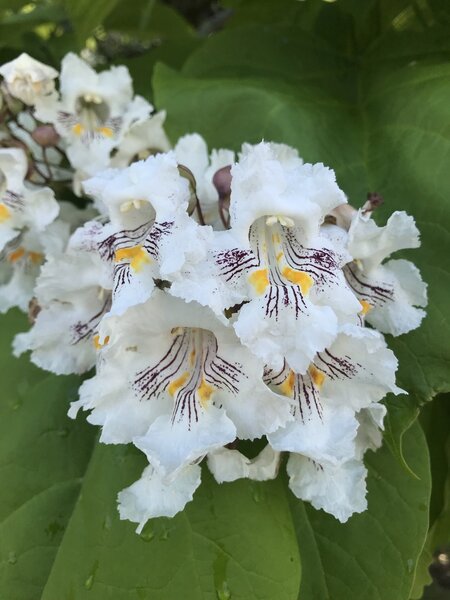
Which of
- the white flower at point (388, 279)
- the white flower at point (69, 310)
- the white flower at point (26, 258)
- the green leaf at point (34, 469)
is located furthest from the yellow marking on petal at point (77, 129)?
the white flower at point (388, 279)

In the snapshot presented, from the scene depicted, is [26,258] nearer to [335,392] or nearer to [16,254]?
[16,254]

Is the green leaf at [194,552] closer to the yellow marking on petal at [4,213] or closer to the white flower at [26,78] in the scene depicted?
the yellow marking on petal at [4,213]

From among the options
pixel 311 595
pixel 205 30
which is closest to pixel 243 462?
pixel 311 595

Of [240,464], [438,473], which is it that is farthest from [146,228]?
[438,473]

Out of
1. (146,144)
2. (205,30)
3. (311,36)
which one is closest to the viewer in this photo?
(146,144)

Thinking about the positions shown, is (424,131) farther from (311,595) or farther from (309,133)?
(311,595)

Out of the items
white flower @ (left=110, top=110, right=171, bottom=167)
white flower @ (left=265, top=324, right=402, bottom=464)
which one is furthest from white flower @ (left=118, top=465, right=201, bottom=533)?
white flower @ (left=110, top=110, right=171, bottom=167)
